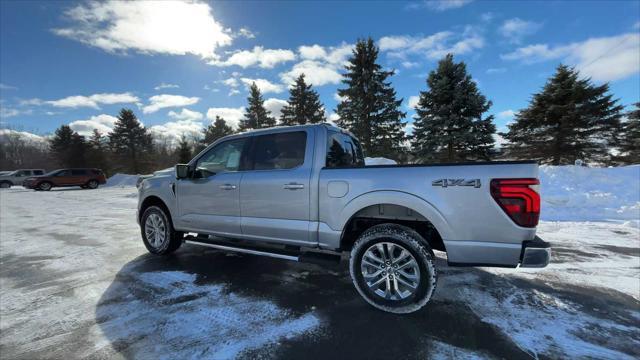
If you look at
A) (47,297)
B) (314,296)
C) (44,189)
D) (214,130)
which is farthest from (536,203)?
(214,130)

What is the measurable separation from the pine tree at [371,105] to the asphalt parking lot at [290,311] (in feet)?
75.6

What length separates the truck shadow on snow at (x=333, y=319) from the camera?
251cm

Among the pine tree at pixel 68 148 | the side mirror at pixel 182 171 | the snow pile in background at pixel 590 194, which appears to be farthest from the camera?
the pine tree at pixel 68 148

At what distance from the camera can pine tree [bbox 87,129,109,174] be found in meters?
41.9

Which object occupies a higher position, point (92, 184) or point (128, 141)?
point (128, 141)

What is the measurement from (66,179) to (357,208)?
30.7 meters

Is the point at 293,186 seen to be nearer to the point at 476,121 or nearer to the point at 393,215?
the point at 393,215

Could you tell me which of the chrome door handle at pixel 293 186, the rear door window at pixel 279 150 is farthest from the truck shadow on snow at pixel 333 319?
the rear door window at pixel 279 150

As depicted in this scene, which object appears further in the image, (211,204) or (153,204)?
(153,204)

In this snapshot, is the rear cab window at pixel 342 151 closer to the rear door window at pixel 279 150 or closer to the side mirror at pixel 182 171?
the rear door window at pixel 279 150

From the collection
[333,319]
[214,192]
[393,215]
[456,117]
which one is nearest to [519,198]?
[393,215]

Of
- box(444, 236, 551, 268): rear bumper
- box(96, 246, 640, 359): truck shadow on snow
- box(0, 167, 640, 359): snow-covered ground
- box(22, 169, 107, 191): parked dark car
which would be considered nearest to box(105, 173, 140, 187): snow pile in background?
box(22, 169, 107, 191): parked dark car

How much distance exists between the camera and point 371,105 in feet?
90.1

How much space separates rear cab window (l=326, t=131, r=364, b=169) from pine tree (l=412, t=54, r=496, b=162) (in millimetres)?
18704
